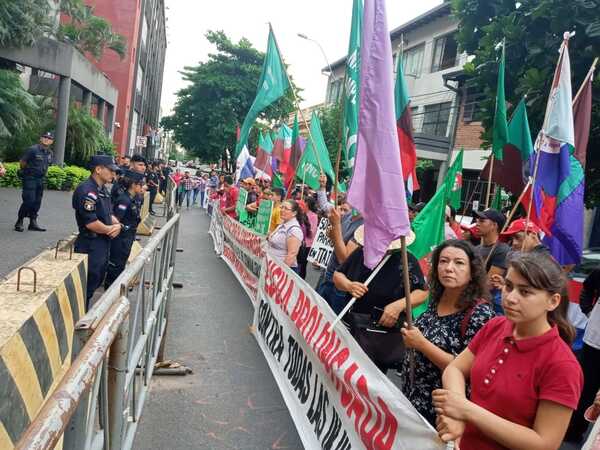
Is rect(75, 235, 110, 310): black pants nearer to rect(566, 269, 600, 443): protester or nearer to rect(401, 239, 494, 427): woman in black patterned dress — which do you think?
rect(401, 239, 494, 427): woman in black patterned dress

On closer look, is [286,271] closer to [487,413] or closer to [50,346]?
[50,346]

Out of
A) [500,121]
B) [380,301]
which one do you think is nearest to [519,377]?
[380,301]

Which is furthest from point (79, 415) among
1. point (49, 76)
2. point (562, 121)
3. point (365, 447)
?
point (49, 76)

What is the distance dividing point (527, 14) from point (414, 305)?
6797 millimetres

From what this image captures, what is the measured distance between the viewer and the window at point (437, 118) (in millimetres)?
26562

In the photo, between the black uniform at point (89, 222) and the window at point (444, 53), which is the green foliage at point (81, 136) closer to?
the window at point (444, 53)

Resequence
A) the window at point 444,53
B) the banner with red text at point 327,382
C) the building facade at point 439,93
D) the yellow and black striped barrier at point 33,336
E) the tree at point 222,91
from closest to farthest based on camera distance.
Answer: the yellow and black striped barrier at point 33,336 → the banner with red text at point 327,382 → the building facade at point 439,93 → the window at point 444,53 → the tree at point 222,91

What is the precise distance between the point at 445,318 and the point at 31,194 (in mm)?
8740

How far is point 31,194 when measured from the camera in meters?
9.91

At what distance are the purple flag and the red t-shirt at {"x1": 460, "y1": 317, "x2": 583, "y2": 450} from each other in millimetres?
908

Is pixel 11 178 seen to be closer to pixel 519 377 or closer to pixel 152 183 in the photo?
pixel 152 183

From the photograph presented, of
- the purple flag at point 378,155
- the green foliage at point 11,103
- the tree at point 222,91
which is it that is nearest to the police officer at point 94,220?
the purple flag at point 378,155

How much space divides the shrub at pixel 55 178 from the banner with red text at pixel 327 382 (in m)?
17.2

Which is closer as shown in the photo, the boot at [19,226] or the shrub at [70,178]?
the boot at [19,226]
